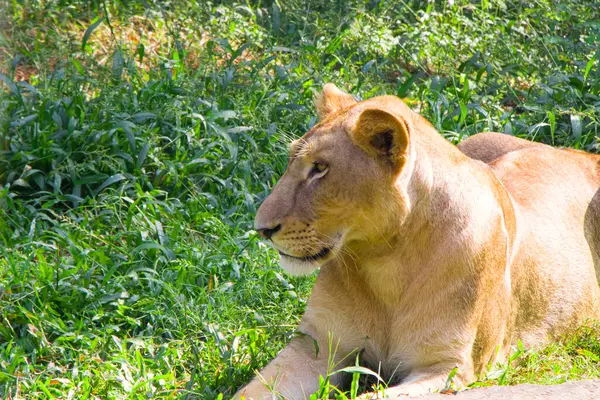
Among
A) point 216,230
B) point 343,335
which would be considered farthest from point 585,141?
point 343,335

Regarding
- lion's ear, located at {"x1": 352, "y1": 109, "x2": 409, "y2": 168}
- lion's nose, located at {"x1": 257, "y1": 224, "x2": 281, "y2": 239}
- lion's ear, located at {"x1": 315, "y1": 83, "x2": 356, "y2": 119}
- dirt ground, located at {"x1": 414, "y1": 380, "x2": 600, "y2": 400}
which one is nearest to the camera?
dirt ground, located at {"x1": 414, "y1": 380, "x2": 600, "y2": 400}

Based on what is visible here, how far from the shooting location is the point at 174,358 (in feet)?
14.1

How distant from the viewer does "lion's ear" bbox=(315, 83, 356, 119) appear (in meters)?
4.18

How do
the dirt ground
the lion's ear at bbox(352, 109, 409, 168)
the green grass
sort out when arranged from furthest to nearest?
the green grass
the lion's ear at bbox(352, 109, 409, 168)
the dirt ground

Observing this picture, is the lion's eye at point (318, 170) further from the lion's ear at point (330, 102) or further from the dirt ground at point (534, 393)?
the dirt ground at point (534, 393)

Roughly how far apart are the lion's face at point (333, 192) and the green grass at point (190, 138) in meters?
0.73

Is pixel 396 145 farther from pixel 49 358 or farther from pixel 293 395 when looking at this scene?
pixel 49 358

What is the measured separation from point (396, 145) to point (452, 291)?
662mm

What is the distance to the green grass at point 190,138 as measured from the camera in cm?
436

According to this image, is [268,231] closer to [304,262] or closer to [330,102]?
[304,262]

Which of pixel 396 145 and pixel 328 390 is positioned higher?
pixel 396 145

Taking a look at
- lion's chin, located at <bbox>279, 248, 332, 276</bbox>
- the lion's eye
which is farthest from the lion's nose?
the lion's eye

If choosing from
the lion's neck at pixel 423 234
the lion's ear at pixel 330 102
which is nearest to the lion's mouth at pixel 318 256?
the lion's neck at pixel 423 234

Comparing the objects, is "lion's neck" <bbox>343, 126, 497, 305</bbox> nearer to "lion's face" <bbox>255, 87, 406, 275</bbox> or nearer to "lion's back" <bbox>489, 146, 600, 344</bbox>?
"lion's face" <bbox>255, 87, 406, 275</bbox>
